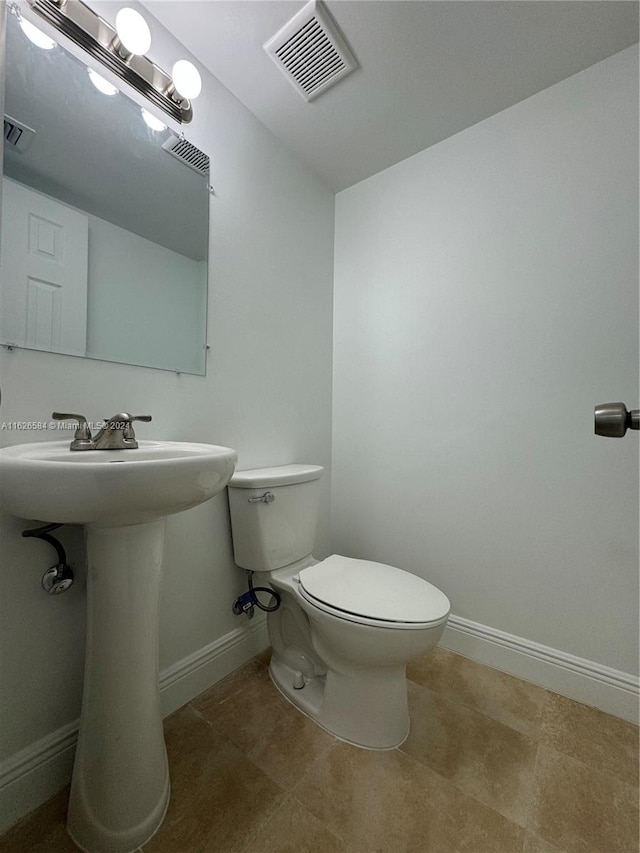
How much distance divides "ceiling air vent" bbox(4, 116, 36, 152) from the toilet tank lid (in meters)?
0.98

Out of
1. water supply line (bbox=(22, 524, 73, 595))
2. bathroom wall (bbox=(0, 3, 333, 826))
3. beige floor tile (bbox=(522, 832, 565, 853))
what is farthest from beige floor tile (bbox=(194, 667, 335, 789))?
water supply line (bbox=(22, 524, 73, 595))

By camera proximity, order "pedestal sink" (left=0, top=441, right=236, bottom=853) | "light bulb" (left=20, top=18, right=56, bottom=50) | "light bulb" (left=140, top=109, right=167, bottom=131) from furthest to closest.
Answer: "light bulb" (left=140, top=109, right=167, bottom=131) → "light bulb" (left=20, top=18, right=56, bottom=50) → "pedestal sink" (left=0, top=441, right=236, bottom=853)

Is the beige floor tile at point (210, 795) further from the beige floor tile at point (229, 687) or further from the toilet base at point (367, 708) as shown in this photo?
the toilet base at point (367, 708)

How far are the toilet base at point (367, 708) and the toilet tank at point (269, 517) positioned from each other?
0.39 metres

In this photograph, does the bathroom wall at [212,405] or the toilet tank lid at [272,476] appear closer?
the bathroom wall at [212,405]

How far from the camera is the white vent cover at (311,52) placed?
105cm

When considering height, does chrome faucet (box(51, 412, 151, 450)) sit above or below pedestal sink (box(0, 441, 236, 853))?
above

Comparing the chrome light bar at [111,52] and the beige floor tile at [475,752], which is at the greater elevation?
the chrome light bar at [111,52]

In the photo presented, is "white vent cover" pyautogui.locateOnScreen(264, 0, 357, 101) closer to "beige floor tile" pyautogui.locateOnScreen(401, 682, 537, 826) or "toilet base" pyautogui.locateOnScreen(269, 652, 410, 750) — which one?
"toilet base" pyautogui.locateOnScreen(269, 652, 410, 750)

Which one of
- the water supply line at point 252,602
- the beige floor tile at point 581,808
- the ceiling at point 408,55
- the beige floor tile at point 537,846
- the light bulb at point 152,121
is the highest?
the ceiling at point 408,55

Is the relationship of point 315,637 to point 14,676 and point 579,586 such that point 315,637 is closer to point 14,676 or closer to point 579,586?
point 14,676

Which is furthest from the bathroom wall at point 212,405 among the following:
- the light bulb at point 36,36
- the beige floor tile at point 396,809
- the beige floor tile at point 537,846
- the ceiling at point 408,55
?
the beige floor tile at point 537,846

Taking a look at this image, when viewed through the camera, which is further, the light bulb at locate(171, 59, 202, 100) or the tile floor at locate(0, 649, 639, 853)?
the light bulb at locate(171, 59, 202, 100)

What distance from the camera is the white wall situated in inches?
45.0
